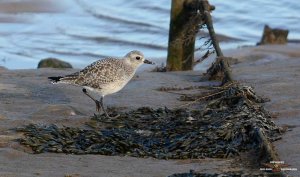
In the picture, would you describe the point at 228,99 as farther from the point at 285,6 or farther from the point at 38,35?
the point at 285,6

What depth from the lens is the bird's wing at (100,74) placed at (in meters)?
7.91

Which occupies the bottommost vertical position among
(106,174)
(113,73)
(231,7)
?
(106,174)

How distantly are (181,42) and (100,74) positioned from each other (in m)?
3.19

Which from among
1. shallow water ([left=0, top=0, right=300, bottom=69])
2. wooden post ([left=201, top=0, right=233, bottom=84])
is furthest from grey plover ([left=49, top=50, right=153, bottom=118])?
shallow water ([left=0, top=0, right=300, bottom=69])

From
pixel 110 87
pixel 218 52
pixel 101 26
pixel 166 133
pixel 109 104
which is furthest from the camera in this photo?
pixel 101 26

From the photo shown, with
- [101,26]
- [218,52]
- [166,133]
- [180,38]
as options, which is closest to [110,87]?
[166,133]

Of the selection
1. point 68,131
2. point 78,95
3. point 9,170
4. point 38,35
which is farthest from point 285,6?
point 9,170

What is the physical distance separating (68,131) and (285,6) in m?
16.2

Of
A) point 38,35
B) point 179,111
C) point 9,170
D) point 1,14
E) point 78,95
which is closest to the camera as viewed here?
point 9,170

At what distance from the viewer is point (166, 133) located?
689cm

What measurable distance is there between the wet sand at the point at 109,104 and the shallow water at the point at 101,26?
5.47m

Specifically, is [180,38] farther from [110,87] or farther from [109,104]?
[110,87]

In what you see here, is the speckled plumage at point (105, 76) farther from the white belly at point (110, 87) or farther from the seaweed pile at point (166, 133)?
the seaweed pile at point (166, 133)

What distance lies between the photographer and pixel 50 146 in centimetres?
640
